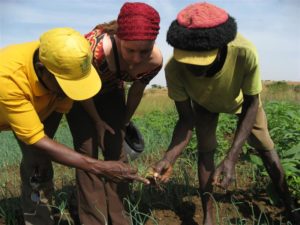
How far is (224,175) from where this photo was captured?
2451mm

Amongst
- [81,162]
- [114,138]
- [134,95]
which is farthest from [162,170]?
[81,162]

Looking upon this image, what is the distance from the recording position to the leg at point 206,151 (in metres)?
2.98

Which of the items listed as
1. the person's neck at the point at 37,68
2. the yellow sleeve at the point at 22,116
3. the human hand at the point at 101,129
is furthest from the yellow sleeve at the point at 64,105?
the yellow sleeve at the point at 22,116

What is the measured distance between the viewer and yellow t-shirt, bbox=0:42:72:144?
2.14m

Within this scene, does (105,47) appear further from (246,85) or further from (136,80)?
(246,85)

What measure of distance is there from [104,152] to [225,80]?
3.00ft

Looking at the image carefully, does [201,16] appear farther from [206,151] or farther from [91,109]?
[206,151]

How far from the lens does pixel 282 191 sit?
2926 millimetres

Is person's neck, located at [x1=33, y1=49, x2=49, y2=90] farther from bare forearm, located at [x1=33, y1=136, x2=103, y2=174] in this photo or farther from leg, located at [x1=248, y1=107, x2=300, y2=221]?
leg, located at [x1=248, y1=107, x2=300, y2=221]

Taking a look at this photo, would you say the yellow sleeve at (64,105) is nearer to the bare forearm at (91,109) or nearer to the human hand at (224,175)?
the bare forearm at (91,109)

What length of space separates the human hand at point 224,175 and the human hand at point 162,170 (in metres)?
0.35

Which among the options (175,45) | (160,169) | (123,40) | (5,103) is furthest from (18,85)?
(160,169)

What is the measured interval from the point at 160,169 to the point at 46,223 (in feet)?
2.65

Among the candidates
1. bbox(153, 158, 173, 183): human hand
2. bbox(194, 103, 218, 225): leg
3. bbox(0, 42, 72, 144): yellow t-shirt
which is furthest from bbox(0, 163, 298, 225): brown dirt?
bbox(0, 42, 72, 144): yellow t-shirt
